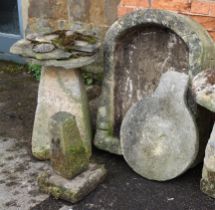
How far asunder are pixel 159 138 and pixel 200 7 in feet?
3.91

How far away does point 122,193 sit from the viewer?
304 cm

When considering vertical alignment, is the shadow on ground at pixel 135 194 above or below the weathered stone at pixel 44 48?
below

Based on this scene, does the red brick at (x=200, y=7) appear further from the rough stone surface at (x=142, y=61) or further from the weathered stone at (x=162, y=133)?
the weathered stone at (x=162, y=133)

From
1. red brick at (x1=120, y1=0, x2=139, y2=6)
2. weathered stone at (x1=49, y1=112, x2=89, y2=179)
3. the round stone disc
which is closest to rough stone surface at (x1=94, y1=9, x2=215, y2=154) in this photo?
the round stone disc

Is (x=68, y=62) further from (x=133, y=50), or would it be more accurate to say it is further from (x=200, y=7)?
(x=200, y=7)

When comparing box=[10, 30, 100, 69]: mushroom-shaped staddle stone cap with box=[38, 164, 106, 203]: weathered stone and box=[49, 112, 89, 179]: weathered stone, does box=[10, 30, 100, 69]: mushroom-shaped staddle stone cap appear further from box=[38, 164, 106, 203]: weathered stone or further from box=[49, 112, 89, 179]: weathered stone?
box=[38, 164, 106, 203]: weathered stone

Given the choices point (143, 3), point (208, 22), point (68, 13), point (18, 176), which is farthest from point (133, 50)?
point (68, 13)

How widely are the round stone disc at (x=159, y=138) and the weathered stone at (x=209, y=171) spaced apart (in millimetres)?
98

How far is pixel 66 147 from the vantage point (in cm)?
295

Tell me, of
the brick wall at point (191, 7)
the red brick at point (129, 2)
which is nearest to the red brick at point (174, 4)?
the brick wall at point (191, 7)

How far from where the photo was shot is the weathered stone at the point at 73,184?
293cm

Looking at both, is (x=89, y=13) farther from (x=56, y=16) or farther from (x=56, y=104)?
(x=56, y=104)

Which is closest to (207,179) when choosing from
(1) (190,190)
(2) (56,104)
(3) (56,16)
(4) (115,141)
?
(1) (190,190)

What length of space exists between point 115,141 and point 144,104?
1.35 ft
